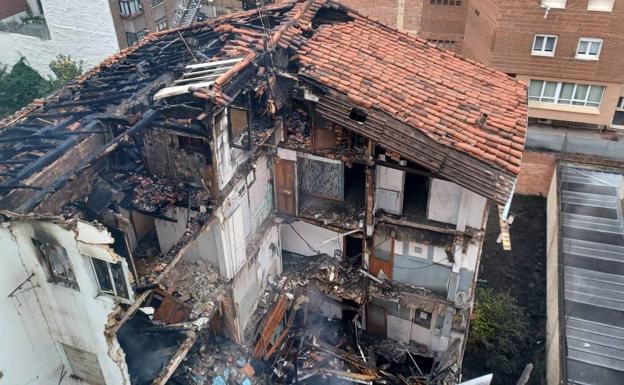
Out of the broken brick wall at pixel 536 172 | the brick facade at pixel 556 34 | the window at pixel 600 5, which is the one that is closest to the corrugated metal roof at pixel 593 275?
the broken brick wall at pixel 536 172

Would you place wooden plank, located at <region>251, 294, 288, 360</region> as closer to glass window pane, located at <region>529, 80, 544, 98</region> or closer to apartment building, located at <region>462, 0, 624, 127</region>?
apartment building, located at <region>462, 0, 624, 127</region>

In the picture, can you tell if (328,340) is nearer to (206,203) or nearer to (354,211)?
(354,211)

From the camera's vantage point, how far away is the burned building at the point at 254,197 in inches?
532

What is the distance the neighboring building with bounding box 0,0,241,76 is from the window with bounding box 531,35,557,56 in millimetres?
23432

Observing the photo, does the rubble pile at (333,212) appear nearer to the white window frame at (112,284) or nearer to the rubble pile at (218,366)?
the rubble pile at (218,366)

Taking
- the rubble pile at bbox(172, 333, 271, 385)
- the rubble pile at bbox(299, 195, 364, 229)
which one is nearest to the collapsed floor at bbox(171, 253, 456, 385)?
the rubble pile at bbox(172, 333, 271, 385)

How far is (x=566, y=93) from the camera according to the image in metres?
33.2

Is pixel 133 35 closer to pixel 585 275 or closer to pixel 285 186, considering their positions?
pixel 285 186

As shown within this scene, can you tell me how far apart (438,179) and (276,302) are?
8443 millimetres

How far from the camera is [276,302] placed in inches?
835

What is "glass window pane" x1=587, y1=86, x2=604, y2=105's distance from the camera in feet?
107

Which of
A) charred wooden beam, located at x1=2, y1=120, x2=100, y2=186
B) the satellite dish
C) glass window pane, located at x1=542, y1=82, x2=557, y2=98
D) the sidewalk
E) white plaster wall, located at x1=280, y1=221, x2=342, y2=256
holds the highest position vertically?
charred wooden beam, located at x1=2, y1=120, x2=100, y2=186

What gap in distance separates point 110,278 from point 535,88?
29.9 meters

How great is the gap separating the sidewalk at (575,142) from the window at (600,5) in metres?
8.01
